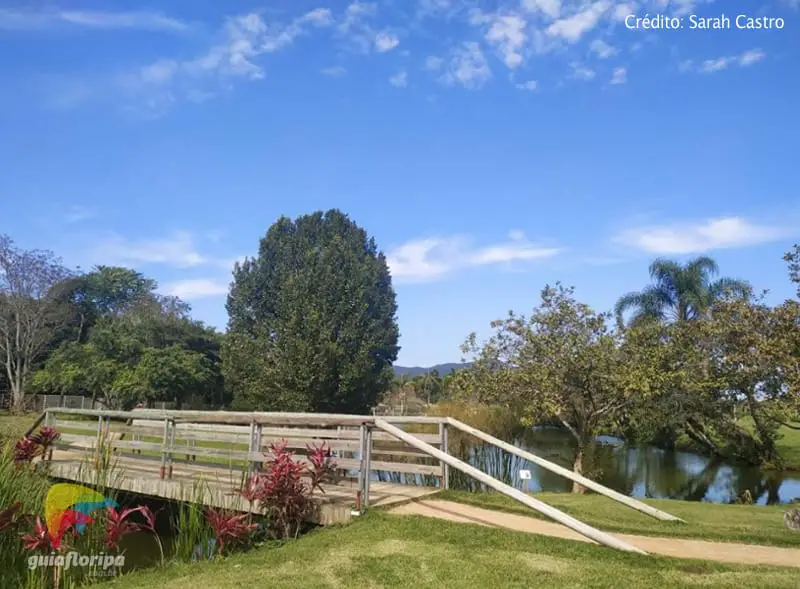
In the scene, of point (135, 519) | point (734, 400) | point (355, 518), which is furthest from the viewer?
point (734, 400)

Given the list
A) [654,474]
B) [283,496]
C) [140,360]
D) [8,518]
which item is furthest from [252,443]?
[140,360]

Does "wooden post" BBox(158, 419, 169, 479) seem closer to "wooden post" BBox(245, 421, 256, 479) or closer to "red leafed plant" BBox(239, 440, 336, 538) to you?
"wooden post" BBox(245, 421, 256, 479)

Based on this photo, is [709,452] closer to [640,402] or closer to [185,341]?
[640,402]

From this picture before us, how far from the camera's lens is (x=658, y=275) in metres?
32.1

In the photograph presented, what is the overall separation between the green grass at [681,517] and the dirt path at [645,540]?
0.19m

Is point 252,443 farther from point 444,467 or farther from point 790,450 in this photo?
point 790,450

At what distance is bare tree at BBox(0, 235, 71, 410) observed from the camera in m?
37.1

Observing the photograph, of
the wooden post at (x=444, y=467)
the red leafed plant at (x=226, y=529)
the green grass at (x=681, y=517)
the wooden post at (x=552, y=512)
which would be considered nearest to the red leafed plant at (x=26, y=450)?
the red leafed plant at (x=226, y=529)

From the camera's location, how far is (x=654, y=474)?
22.6m

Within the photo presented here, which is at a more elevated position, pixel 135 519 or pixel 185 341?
pixel 185 341

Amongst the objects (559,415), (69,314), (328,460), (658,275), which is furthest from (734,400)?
(69,314)

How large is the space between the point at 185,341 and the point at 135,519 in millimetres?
31661

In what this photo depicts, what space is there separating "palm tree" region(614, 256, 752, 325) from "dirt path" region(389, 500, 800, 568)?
25082mm

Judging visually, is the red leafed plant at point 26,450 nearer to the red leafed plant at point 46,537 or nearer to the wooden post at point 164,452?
the wooden post at point 164,452
